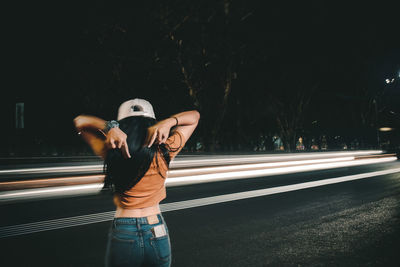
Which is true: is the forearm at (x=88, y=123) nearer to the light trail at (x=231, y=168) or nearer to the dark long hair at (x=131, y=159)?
the dark long hair at (x=131, y=159)

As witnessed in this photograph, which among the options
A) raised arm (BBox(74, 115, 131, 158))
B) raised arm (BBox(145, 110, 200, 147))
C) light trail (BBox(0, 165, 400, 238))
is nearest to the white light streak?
light trail (BBox(0, 165, 400, 238))

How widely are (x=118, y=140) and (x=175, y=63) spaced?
2655 cm

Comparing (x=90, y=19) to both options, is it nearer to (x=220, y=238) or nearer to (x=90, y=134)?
(x=220, y=238)

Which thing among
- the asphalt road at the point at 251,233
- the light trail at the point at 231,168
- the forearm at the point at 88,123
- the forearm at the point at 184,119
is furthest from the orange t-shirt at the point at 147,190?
the light trail at the point at 231,168

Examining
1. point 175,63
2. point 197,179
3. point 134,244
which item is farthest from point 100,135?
point 175,63

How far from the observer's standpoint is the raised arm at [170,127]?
6.71ft

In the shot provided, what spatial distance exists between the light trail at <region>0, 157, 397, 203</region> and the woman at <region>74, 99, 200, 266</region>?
7.45 m

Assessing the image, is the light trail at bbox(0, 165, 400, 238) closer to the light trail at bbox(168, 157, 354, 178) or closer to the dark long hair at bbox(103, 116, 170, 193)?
the light trail at bbox(168, 157, 354, 178)

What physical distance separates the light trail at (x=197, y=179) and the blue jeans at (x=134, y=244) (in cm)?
743

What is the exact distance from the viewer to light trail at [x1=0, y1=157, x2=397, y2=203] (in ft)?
28.8

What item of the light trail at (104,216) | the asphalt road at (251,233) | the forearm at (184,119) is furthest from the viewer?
the light trail at (104,216)

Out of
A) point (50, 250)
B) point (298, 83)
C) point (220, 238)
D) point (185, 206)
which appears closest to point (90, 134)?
point (50, 250)

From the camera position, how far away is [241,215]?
773 cm

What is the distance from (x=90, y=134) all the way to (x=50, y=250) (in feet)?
12.3
